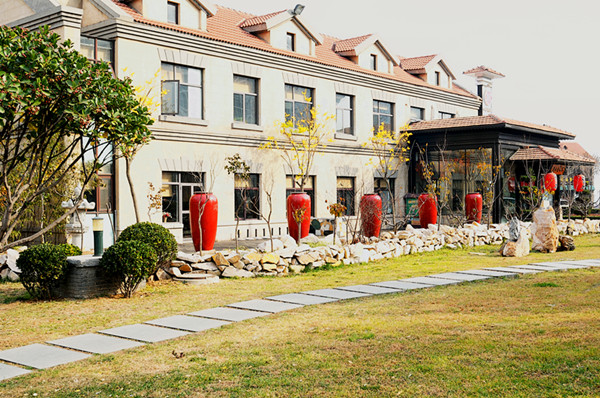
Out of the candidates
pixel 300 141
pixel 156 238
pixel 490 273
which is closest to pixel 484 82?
pixel 300 141

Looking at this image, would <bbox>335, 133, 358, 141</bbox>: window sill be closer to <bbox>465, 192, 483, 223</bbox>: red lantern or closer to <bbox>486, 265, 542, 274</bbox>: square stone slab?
<bbox>465, 192, 483, 223</bbox>: red lantern

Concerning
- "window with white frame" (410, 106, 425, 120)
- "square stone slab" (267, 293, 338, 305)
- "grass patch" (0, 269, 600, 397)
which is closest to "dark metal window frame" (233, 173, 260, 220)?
"window with white frame" (410, 106, 425, 120)

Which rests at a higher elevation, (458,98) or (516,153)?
(458,98)

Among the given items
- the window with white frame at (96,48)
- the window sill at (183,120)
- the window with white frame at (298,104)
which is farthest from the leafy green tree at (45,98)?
the window with white frame at (298,104)

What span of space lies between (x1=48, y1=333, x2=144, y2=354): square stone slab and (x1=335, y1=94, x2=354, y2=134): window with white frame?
17816 millimetres

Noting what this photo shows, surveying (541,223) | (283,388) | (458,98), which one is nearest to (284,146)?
(541,223)

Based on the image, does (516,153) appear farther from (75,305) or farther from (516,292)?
(75,305)

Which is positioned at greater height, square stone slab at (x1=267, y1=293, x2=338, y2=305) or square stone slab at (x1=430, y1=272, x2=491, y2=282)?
square stone slab at (x1=430, y1=272, x2=491, y2=282)

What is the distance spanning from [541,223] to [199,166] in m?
9.85

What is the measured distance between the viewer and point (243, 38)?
2064 cm

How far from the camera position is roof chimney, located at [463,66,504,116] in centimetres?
3209

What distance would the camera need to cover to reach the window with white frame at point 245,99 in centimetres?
2008

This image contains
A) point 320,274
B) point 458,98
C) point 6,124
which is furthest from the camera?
point 458,98

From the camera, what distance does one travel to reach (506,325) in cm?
658
